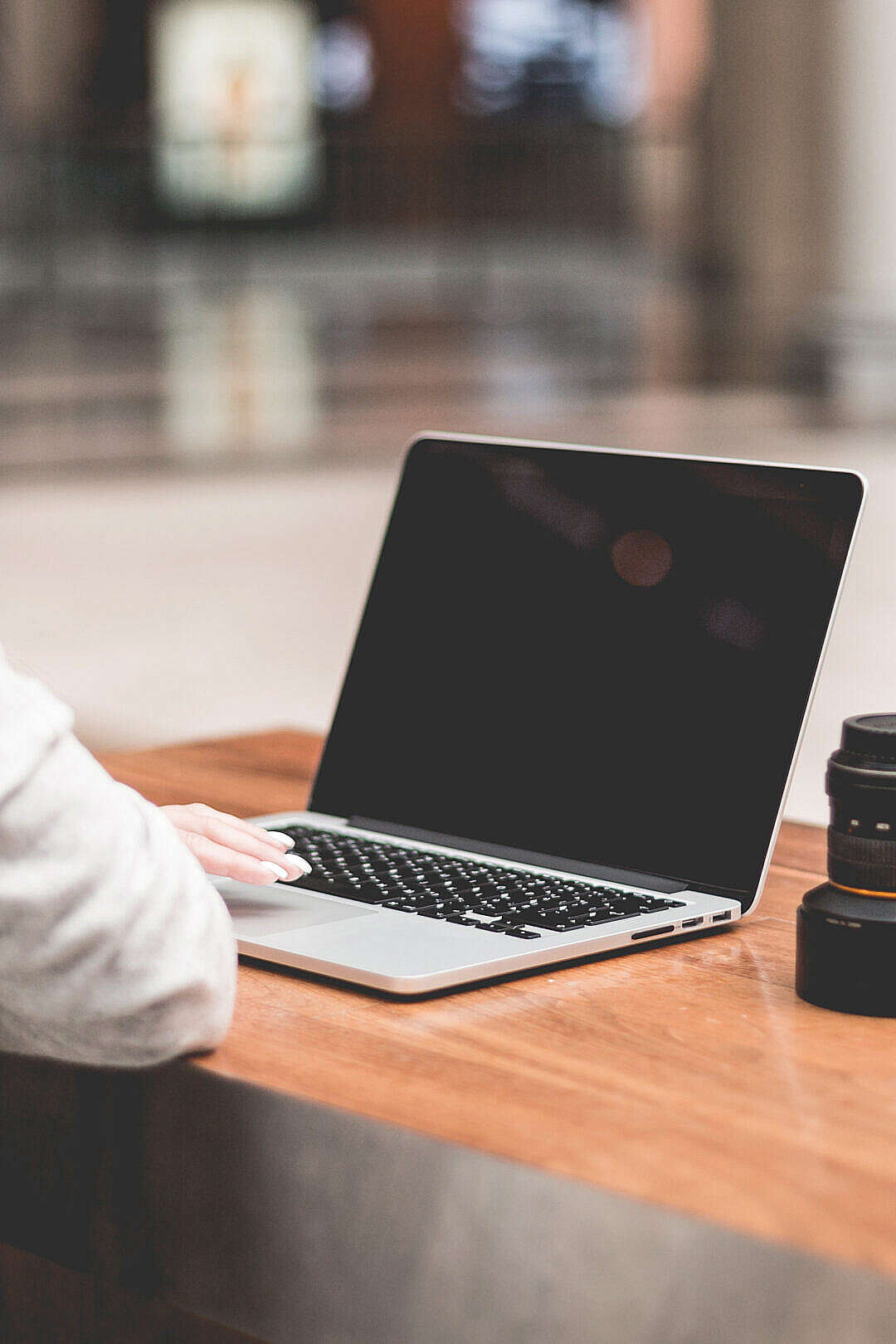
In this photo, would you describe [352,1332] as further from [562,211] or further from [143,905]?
[562,211]

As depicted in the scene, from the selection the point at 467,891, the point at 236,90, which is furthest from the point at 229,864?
the point at 236,90

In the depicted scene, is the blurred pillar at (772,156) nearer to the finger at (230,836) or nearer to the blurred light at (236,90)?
the blurred light at (236,90)

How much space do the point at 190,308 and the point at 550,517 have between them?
12.9m

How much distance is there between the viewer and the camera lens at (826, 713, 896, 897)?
817 mm

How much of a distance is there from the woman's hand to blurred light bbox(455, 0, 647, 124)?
14.1m

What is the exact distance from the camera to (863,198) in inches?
304

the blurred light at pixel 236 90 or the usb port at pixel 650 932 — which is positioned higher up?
the blurred light at pixel 236 90

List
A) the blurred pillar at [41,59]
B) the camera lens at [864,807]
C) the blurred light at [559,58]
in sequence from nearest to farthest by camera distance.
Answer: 1. the camera lens at [864,807]
2. the blurred pillar at [41,59]
3. the blurred light at [559,58]

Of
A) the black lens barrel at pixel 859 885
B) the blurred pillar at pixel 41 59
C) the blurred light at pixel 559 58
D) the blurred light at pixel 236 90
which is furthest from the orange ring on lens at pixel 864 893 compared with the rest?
the blurred light at pixel 236 90

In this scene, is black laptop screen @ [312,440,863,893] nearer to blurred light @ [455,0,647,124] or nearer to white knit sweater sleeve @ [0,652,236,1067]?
white knit sweater sleeve @ [0,652,236,1067]

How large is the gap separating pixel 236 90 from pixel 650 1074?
1514 cm

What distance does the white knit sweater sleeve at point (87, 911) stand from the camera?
684mm

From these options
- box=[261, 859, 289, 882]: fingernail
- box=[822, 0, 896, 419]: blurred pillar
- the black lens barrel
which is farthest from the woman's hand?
box=[822, 0, 896, 419]: blurred pillar

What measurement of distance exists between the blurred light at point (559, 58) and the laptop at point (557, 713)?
13880 millimetres
